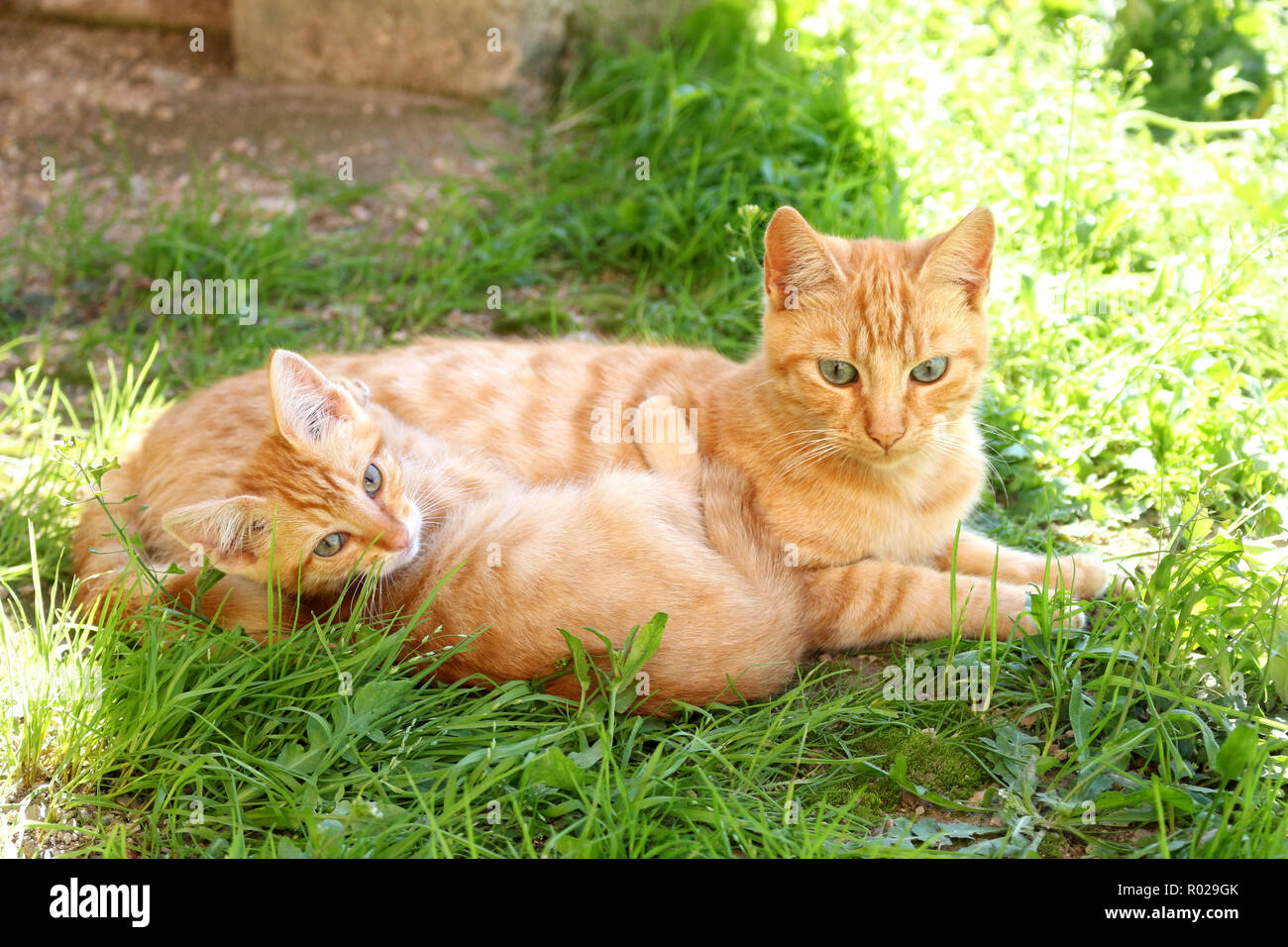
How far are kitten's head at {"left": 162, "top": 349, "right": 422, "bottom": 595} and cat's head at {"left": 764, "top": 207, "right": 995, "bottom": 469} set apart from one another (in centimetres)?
128

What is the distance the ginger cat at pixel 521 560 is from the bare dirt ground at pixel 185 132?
2688 mm

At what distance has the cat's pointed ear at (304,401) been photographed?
113 inches

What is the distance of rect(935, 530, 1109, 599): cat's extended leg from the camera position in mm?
3127

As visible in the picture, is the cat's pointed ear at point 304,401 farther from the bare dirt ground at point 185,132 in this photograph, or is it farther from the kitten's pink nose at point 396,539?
the bare dirt ground at point 185,132

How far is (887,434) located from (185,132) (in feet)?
14.9

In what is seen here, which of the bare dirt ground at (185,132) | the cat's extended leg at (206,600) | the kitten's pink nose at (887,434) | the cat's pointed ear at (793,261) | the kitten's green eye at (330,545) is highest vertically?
the bare dirt ground at (185,132)

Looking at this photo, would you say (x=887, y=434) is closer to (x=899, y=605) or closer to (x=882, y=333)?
(x=882, y=333)

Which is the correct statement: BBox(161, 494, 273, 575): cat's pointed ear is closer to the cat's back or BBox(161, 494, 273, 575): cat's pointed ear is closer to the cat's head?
the cat's back

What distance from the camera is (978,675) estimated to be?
2834 millimetres

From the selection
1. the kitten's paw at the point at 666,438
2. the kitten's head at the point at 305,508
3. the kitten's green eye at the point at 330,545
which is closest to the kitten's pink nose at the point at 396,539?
the kitten's head at the point at 305,508

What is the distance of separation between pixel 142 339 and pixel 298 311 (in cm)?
68

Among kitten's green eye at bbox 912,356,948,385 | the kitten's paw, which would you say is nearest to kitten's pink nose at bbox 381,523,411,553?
the kitten's paw

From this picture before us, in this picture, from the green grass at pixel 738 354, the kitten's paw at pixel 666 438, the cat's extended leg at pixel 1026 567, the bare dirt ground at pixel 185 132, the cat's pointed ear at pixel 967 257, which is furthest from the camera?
the bare dirt ground at pixel 185 132

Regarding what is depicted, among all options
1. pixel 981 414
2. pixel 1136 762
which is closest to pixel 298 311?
pixel 981 414
